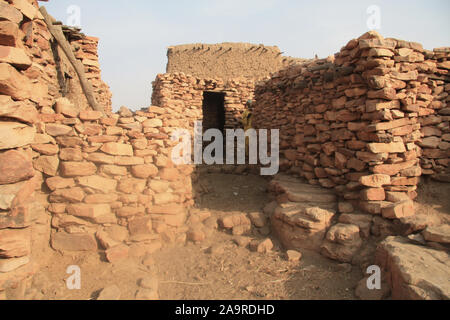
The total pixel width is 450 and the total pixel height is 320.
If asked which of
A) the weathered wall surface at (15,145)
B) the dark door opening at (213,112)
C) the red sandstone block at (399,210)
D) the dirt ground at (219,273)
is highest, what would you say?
the dark door opening at (213,112)

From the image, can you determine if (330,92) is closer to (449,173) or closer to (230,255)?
(449,173)

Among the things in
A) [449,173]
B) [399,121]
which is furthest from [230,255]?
[449,173]

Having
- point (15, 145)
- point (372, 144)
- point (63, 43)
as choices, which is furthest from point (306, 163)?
point (63, 43)

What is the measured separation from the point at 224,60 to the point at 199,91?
6713 millimetres

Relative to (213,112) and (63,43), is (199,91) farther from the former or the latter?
(63,43)

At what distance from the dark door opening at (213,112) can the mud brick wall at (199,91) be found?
2070mm

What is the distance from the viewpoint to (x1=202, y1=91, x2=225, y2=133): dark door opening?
34.0 feet

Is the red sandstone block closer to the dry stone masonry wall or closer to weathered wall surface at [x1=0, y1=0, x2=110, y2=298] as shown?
the dry stone masonry wall
